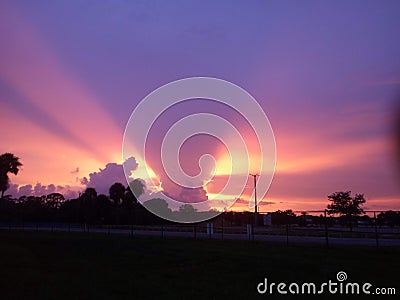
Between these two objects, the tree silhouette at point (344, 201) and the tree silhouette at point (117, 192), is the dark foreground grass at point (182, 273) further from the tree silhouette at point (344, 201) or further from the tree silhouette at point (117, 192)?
the tree silhouette at point (117, 192)

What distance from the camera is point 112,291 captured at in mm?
10727

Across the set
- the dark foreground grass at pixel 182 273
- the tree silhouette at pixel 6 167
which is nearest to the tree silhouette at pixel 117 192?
the tree silhouette at pixel 6 167

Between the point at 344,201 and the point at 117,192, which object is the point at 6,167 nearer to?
the point at 117,192

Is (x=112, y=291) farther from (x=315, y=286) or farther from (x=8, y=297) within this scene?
(x=315, y=286)

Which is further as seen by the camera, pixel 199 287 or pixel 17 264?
pixel 17 264

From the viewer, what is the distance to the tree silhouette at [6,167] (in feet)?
197

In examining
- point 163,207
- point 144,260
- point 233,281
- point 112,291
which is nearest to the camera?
point 112,291

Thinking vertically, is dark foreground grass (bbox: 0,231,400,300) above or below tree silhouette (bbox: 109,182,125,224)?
below

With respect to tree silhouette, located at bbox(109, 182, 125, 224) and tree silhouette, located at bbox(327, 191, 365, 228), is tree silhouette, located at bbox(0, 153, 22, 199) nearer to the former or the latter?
tree silhouette, located at bbox(109, 182, 125, 224)

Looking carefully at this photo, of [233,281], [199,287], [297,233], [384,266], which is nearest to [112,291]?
[199,287]

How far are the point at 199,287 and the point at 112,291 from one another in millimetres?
2295

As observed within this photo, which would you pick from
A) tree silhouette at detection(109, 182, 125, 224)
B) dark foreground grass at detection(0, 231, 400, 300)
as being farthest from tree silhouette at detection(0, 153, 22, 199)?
dark foreground grass at detection(0, 231, 400, 300)

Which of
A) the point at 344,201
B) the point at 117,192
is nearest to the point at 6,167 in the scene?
the point at 117,192

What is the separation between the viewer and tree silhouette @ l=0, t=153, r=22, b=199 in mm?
59947
